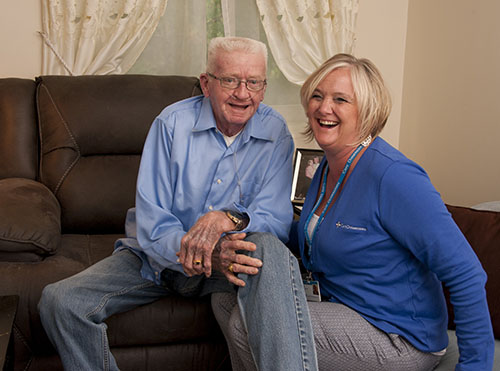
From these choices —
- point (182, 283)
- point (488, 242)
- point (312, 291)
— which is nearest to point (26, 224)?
point (182, 283)

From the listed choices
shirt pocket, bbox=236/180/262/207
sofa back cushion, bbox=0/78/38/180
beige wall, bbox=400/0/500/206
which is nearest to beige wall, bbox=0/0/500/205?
beige wall, bbox=400/0/500/206

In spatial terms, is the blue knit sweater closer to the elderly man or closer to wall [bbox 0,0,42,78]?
the elderly man

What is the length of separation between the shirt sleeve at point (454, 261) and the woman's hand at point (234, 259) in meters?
0.38

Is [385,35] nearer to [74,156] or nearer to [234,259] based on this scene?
[74,156]

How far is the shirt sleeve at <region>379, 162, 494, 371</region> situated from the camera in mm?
1202

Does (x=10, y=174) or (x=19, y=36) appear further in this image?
(x=19, y=36)

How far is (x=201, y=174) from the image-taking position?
1.73 meters

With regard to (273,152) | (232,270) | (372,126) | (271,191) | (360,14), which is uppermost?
(360,14)

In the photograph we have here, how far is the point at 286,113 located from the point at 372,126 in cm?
168

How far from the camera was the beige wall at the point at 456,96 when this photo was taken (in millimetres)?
2389

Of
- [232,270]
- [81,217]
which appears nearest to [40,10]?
[81,217]

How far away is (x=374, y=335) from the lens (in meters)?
1.32

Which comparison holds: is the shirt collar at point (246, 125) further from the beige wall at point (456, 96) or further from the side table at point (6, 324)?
the beige wall at point (456, 96)

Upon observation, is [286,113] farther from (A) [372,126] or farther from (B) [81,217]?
(A) [372,126]
